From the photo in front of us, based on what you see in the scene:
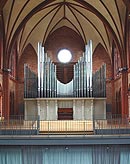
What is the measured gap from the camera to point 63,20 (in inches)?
1209

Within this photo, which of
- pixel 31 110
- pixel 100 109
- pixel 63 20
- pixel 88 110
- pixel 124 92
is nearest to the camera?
pixel 88 110

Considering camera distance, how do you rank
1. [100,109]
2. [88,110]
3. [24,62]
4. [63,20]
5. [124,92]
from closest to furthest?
[88,110] < [100,109] < [124,92] < [63,20] < [24,62]

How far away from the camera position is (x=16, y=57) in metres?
30.7

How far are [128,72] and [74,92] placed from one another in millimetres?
4613

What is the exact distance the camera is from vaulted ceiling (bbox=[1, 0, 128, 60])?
23827 mm

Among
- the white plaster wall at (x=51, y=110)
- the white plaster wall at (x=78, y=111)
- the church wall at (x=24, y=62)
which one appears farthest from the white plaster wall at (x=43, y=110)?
the church wall at (x=24, y=62)

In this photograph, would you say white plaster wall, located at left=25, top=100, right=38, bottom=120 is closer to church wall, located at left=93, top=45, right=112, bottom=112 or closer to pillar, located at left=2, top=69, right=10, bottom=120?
pillar, located at left=2, top=69, right=10, bottom=120

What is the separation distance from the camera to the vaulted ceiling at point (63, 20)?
23.8 meters

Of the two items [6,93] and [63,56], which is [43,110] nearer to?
[6,93]

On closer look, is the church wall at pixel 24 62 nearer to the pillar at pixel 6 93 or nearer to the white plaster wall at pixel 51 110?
the pillar at pixel 6 93

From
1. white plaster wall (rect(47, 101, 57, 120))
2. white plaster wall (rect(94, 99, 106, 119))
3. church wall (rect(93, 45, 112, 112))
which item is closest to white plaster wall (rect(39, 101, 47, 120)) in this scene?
white plaster wall (rect(47, 101, 57, 120))

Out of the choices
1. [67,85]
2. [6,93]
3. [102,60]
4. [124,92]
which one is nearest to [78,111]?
[67,85]

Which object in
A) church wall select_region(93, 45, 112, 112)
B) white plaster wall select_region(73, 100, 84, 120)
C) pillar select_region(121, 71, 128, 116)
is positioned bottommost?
white plaster wall select_region(73, 100, 84, 120)

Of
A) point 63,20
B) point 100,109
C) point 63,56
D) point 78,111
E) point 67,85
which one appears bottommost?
point 78,111
